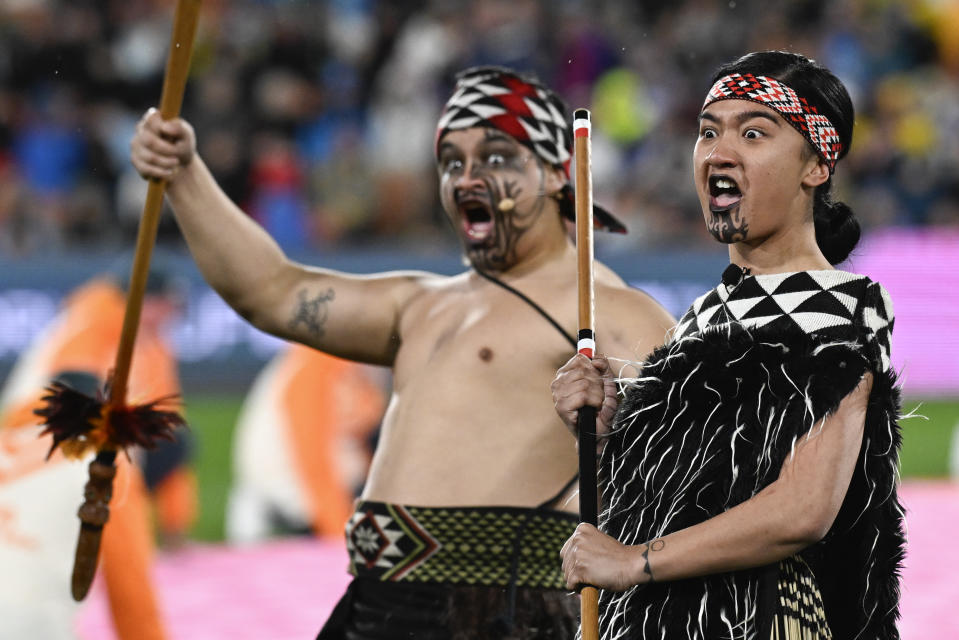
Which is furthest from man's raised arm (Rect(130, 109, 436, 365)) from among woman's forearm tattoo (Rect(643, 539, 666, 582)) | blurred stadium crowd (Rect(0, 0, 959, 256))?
blurred stadium crowd (Rect(0, 0, 959, 256))

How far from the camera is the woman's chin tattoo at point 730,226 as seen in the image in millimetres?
2637

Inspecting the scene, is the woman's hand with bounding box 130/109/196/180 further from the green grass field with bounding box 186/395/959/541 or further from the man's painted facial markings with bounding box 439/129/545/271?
the green grass field with bounding box 186/395/959/541

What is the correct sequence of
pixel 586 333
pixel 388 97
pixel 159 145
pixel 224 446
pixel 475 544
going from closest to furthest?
pixel 586 333 < pixel 475 544 < pixel 159 145 < pixel 224 446 < pixel 388 97

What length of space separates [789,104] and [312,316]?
1555 millimetres

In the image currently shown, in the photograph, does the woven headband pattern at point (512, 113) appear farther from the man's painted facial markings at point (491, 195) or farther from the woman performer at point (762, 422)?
the woman performer at point (762, 422)

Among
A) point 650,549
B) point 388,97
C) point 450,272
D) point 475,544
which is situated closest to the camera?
point 650,549

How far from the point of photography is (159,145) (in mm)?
3633

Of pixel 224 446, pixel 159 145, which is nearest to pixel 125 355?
pixel 159 145

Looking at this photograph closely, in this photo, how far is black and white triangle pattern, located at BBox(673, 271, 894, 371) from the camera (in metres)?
2.52

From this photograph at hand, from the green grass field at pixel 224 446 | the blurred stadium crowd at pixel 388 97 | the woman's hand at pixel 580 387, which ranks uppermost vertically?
the blurred stadium crowd at pixel 388 97

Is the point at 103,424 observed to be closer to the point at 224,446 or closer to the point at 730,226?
the point at 730,226

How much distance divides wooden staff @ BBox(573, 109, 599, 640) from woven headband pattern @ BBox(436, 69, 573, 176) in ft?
2.97

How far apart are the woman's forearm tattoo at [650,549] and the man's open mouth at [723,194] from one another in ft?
2.00

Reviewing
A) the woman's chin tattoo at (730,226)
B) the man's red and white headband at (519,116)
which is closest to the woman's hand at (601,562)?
the woman's chin tattoo at (730,226)
